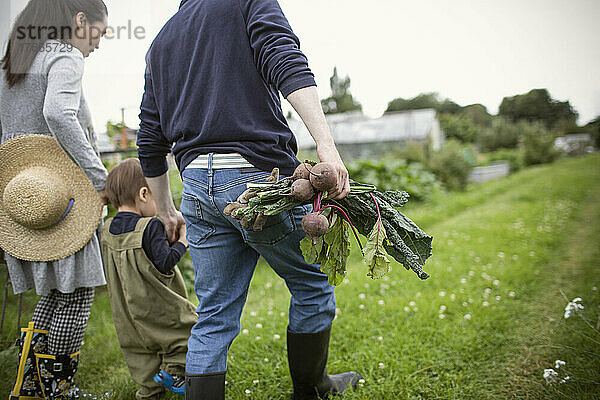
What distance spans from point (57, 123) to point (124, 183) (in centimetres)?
41

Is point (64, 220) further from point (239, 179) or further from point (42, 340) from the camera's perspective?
point (239, 179)

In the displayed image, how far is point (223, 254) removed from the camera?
167 cm

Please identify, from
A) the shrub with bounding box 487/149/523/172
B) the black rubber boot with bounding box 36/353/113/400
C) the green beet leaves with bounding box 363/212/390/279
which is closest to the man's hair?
the black rubber boot with bounding box 36/353/113/400

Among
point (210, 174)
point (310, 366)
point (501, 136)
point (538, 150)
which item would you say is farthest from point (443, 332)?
point (501, 136)

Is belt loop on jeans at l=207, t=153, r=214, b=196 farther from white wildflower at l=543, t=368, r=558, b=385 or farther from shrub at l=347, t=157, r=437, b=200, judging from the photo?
shrub at l=347, t=157, r=437, b=200

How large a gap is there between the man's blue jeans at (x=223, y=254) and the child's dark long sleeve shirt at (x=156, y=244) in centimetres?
43

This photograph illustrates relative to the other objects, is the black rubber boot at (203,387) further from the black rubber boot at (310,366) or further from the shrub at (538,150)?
the shrub at (538,150)

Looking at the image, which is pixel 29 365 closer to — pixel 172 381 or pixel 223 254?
pixel 172 381

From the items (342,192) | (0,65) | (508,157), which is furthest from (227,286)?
(508,157)

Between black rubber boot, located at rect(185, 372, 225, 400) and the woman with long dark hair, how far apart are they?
92cm

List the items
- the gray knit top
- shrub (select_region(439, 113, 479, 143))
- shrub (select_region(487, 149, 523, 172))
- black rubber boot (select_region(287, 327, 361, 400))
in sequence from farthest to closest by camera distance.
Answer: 1. shrub (select_region(439, 113, 479, 143))
2. shrub (select_region(487, 149, 523, 172))
3. the gray knit top
4. black rubber boot (select_region(287, 327, 361, 400))

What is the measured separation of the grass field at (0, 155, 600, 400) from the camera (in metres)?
2.31

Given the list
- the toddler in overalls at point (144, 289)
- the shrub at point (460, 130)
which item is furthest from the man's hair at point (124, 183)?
the shrub at point (460, 130)

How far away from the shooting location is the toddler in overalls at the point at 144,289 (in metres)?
2.12
